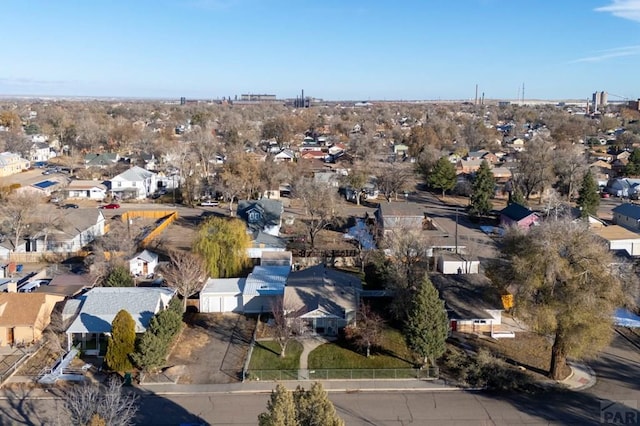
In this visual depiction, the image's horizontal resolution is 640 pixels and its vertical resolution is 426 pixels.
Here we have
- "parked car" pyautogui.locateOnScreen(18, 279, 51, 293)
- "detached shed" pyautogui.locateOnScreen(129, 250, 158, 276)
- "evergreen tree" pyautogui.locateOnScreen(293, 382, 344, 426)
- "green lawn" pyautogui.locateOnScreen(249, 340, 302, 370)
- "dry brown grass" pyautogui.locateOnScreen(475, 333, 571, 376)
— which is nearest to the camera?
"evergreen tree" pyautogui.locateOnScreen(293, 382, 344, 426)

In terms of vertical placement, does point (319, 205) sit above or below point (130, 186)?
above

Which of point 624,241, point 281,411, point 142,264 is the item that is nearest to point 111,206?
point 142,264

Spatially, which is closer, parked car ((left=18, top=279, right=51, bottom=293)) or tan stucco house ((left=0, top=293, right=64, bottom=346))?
tan stucco house ((left=0, top=293, right=64, bottom=346))

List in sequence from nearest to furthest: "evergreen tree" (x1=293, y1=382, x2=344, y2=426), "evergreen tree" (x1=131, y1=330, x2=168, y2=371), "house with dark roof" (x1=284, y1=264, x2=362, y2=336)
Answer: "evergreen tree" (x1=293, y1=382, x2=344, y2=426), "evergreen tree" (x1=131, y1=330, x2=168, y2=371), "house with dark roof" (x1=284, y1=264, x2=362, y2=336)

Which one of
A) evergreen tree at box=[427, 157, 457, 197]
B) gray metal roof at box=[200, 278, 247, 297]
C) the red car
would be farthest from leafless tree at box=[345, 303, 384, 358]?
the red car

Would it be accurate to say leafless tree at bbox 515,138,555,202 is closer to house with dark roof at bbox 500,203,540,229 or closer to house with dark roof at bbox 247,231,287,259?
house with dark roof at bbox 500,203,540,229

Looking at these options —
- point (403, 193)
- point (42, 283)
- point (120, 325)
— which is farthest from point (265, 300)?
point (403, 193)

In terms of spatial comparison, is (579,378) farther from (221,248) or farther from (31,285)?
(31,285)

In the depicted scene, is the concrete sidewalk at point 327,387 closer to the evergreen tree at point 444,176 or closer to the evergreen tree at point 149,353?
the evergreen tree at point 149,353
